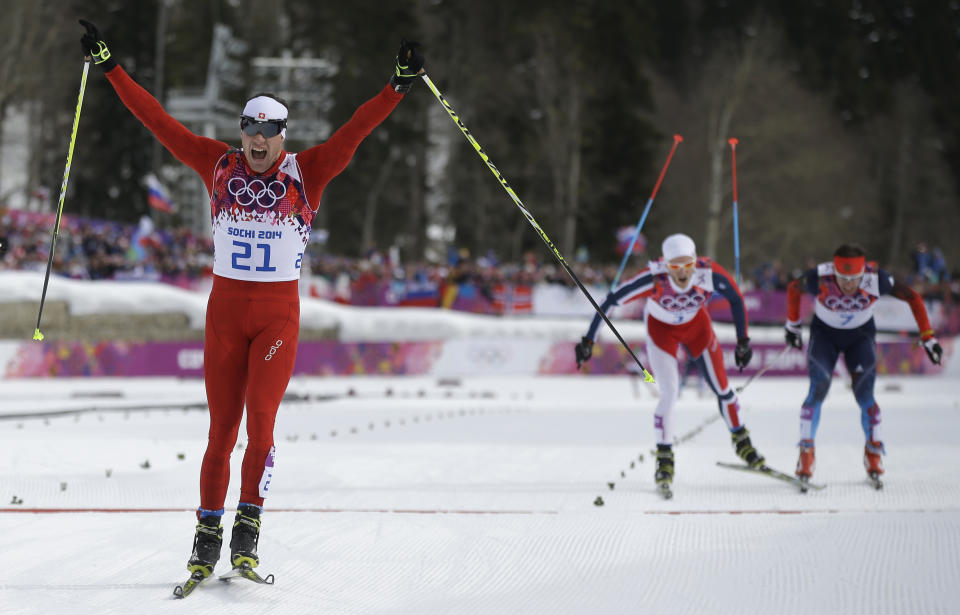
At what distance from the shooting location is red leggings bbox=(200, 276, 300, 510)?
15.3 feet

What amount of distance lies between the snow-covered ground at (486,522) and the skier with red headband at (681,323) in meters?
0.50

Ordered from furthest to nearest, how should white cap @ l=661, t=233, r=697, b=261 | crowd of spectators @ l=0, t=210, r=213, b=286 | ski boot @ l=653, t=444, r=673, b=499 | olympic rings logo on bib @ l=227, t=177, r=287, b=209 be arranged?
crowd of spectators @ l=0, t=210, r=213, b=286, white cap @ l=661, t=233, r=697, b=261, ski boot @ l=653, t=444, r=673, b=499, olympic rings logo on bib @ l=227, t=177, r=287, b=209

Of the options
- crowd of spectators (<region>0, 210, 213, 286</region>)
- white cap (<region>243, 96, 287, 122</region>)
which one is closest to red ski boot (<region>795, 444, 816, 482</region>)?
white cap (<region>243, 96, 287, 122</region>)

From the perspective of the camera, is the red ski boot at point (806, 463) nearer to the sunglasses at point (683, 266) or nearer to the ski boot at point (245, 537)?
the sunglasses at point (683, 266)

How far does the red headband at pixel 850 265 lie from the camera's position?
795 cm

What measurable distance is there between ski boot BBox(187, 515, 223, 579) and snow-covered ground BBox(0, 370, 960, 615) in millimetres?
102

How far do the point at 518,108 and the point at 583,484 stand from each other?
1211 inches

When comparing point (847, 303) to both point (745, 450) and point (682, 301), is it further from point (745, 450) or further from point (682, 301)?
point (745, 450)

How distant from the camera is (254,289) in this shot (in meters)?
4.66

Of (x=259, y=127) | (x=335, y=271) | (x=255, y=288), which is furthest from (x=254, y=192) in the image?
(x=335, y=271)

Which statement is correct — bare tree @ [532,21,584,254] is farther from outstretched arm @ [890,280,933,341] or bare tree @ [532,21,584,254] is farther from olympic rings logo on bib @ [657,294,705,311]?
olympic rings logo on bib @ [657,294,705,311]

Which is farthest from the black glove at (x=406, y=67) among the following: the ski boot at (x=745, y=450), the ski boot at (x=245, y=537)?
the ski boot at (x=745, y=450)

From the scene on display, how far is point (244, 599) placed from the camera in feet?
14.3

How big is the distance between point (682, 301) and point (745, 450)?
130cm
